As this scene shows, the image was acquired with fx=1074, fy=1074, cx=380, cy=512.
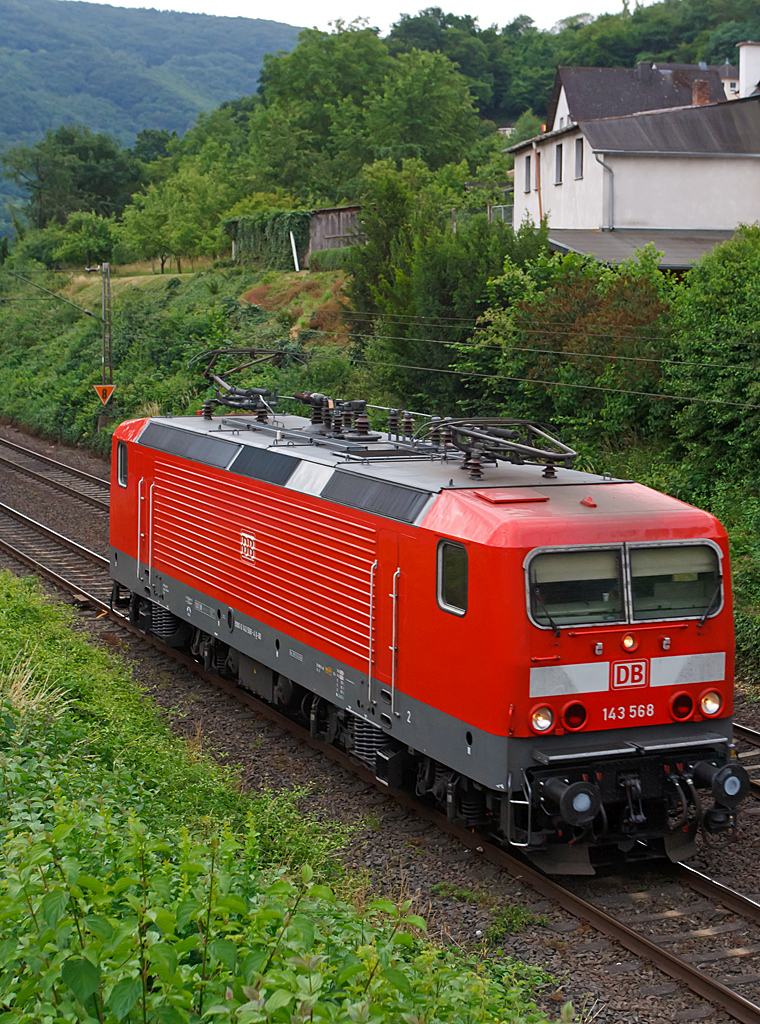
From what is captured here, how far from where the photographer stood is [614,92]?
4469cm

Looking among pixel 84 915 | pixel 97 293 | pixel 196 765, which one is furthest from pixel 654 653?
pixel 97 293

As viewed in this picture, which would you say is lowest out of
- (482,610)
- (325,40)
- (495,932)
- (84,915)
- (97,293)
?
(495,932)

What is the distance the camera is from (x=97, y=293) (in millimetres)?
52906

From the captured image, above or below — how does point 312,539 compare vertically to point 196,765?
above

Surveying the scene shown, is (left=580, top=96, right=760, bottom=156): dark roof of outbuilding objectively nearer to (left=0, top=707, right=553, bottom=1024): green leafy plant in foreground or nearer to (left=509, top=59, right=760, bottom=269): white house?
(left=509, top=59, right=760, bottom=269): white house

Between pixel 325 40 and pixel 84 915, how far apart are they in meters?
67.2

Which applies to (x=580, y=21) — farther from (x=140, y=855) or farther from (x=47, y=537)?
(x=140, y=855)

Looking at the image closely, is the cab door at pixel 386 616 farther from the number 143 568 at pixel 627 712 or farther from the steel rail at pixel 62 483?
the steel rail at pixel 62 483

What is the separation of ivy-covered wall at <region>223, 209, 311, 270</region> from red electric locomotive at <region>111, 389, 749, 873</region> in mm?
36562

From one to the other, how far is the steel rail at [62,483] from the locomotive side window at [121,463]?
27.6ft

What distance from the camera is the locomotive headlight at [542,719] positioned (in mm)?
8101

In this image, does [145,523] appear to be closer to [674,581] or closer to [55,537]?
[55,537]

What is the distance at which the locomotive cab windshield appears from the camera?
8254 mm

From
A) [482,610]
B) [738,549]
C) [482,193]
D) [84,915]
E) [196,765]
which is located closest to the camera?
[84,915]
